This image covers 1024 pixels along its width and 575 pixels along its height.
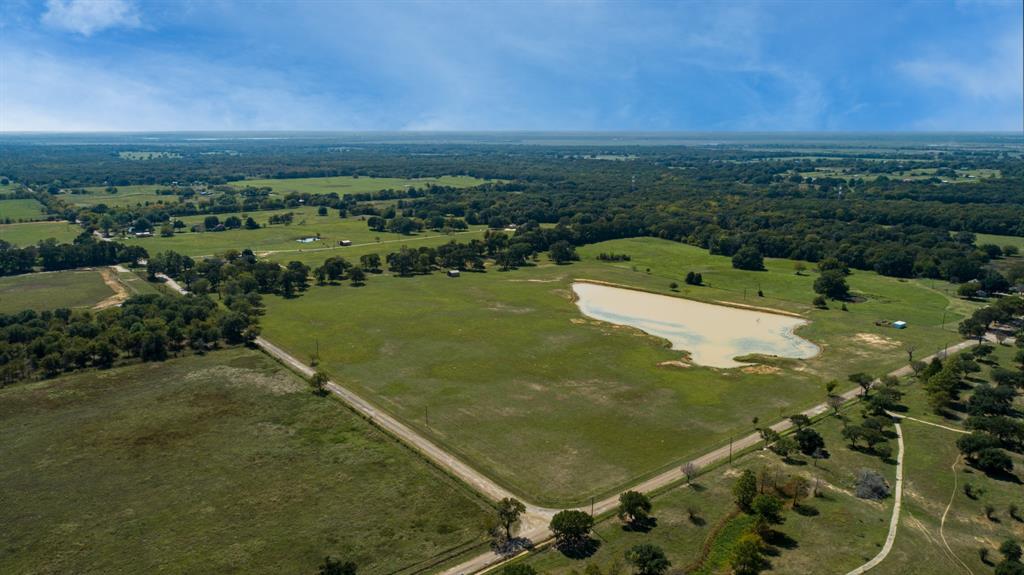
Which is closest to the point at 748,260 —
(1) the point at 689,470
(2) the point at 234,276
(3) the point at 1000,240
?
(3) the point at 1000,240

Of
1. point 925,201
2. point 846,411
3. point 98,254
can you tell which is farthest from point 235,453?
point 925,201

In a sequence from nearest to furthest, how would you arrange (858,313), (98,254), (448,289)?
1. (858,313)
2. (448,289)
3. (98,254)

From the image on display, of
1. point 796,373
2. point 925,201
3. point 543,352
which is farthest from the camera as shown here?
point 925,201

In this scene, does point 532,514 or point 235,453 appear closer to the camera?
point 532,514

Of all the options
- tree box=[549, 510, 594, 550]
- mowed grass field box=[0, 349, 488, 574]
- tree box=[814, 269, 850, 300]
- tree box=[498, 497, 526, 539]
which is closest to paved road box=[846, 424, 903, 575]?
tree box=[549, 510, 594, 550]

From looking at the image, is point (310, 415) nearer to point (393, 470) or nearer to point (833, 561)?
point (393, 470)

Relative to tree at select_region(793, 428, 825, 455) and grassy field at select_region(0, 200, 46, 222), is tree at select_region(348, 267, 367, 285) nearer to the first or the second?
tree at select_region(793, 428, 825, 455)
